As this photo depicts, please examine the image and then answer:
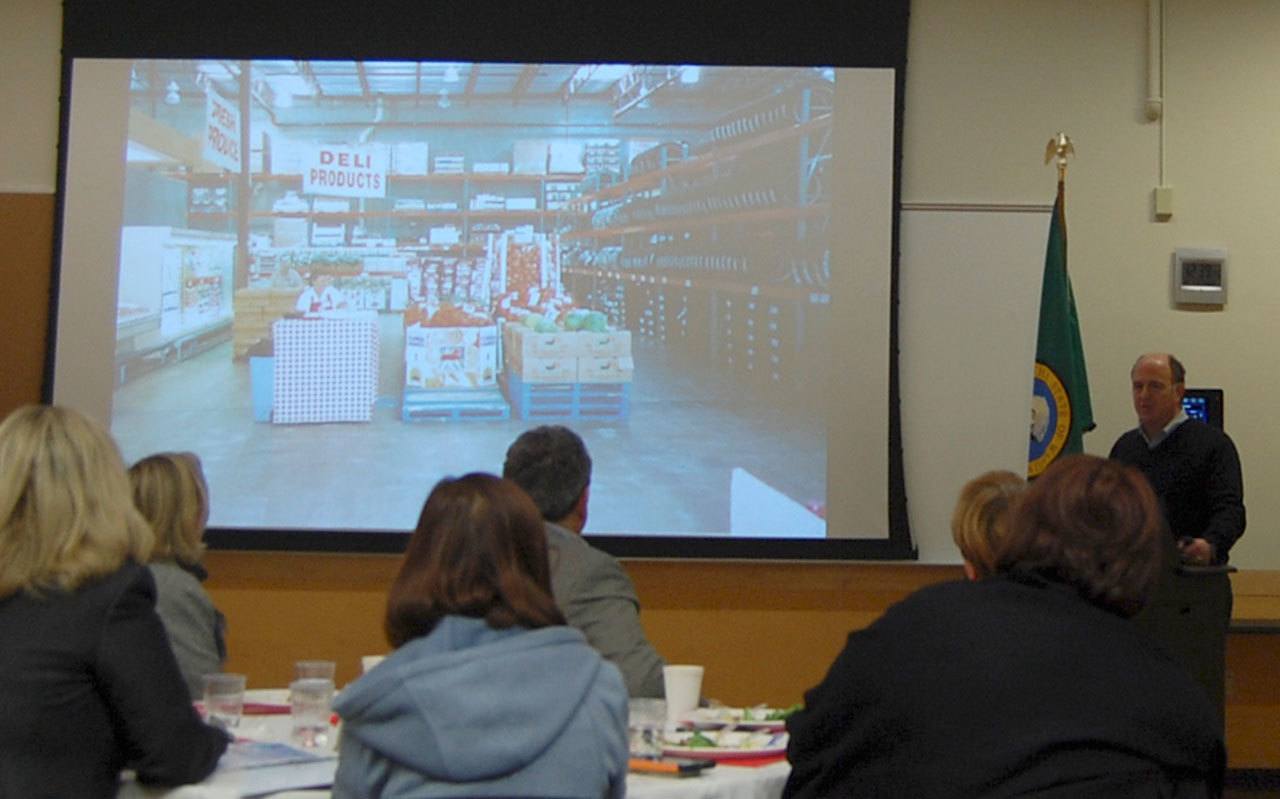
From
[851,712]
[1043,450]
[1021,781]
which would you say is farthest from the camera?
[1043,450]

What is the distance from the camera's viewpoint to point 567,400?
550cm

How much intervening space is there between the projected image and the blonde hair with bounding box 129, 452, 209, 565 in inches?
97.5

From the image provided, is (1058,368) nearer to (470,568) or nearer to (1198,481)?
(1198,481)

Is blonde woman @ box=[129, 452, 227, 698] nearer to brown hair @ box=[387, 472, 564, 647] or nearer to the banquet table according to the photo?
the banquet table

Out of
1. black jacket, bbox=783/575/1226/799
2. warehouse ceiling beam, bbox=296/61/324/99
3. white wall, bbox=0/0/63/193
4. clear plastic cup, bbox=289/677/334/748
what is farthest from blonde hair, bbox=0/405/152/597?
white wall, bbox=0/0/63/193

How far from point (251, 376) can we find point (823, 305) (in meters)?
2.13

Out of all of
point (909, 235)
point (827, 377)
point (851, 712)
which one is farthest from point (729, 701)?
point (851, 712)

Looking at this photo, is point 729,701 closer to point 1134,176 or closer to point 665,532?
point 665,532

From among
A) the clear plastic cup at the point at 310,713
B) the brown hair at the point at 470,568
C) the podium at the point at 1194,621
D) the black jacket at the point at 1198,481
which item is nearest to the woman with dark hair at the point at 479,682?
the brown hair at the point at 470,568

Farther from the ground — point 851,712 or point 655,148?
point 655,148

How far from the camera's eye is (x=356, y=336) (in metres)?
5.48

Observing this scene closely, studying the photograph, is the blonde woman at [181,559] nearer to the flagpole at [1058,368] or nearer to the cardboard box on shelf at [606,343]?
the cardboard box on shelf at [606,343]

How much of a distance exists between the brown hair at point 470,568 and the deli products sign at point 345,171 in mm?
3746

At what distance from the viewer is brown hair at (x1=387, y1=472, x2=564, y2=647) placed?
6.13 ft
